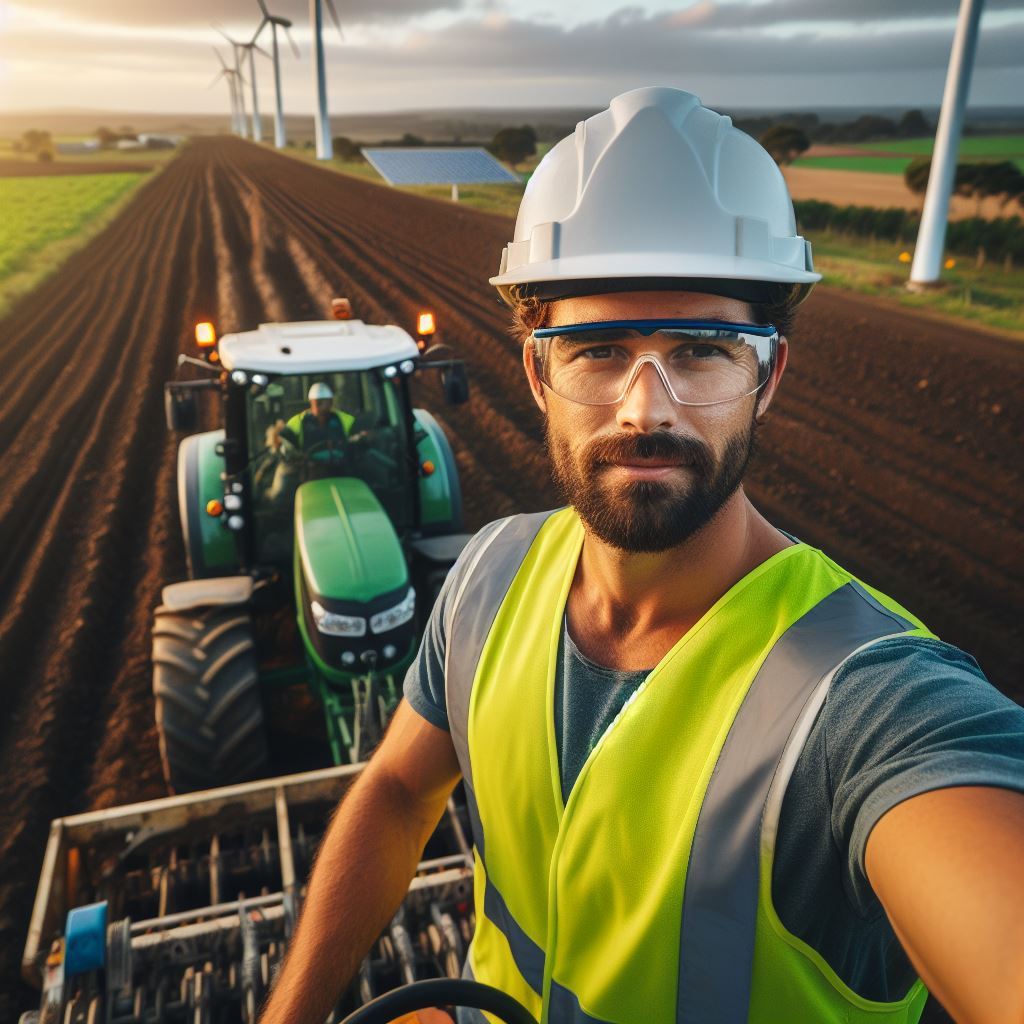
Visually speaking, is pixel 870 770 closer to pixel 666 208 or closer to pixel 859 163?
pixel 666 208

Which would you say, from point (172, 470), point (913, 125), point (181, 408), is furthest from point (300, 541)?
point (913, 125)

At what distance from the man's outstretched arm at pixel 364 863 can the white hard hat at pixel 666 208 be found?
0.96 meters

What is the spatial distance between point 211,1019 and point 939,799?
2.70m

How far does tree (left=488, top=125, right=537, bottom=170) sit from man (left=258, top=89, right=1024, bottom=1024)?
1348 inches

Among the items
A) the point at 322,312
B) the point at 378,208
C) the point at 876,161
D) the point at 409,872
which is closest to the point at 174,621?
the point at 409,872

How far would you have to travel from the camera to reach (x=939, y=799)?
104 cm

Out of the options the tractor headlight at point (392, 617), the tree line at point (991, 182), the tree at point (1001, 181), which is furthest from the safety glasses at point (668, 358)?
the tree at point (1001, 181)

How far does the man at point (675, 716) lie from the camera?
110cm

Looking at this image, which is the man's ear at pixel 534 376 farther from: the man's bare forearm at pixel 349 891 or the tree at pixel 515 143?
the tree at pixel 515 143

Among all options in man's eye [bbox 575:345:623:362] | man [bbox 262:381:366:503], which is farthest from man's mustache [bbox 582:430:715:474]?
man [bbox 262:381:366:503]

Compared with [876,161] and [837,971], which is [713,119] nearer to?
[837,971]

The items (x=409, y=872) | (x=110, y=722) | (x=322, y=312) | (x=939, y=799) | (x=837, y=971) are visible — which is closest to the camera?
(x=939, y=799)

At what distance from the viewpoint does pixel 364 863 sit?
5.44 feet

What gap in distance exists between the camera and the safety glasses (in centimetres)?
144
